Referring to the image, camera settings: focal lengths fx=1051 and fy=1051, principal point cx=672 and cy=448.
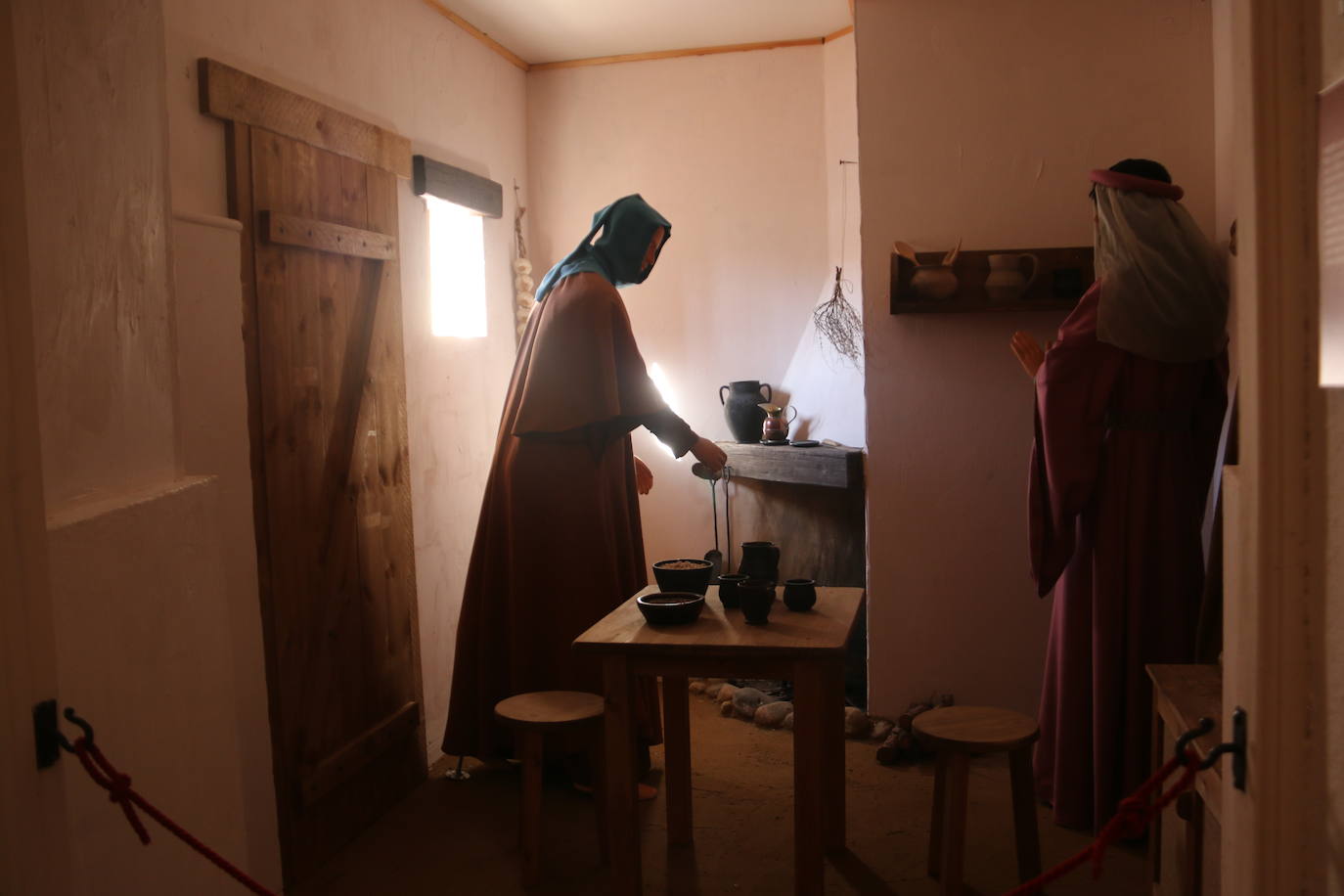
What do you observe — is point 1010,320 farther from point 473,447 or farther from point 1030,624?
point 473,447

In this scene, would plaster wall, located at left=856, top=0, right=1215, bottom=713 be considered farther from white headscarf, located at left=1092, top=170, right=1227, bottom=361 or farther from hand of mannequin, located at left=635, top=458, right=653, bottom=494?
hand of mannequin, located at left=635, top=458, right=653, bottom=494

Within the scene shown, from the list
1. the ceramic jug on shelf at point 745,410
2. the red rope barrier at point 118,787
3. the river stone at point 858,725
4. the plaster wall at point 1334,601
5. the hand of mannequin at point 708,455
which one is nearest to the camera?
the plaster wall at point 1334,601

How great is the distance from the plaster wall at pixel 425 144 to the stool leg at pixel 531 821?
1032 millimetres

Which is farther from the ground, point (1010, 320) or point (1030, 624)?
point (1010, 320)

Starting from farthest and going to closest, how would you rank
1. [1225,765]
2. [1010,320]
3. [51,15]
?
1. [1010,320]
2. [51,15]
3. [1225,765]

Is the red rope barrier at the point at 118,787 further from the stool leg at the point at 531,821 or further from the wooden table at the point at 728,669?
the stool leg at the point at 531,821

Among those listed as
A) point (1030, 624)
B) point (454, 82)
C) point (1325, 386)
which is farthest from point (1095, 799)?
point (454, 82)

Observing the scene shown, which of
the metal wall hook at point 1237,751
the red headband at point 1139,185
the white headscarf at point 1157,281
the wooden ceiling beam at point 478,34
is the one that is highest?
the wooden ceiling beam at point 478,34

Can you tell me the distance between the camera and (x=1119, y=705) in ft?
9.07

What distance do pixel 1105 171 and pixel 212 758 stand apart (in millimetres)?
2508

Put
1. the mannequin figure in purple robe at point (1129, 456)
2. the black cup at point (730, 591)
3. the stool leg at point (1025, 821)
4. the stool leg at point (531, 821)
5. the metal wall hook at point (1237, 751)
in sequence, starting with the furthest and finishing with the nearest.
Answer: the mannequin figure in purple robe at point (1129, 456) → the stool leg at point (531, 821) → the black cup at point (730, 591) → the stool leg at point (1025, 821) → the metal wall hook at point (1237, 751)

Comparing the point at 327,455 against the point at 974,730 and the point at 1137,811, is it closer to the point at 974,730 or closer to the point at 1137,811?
the point at 974,730

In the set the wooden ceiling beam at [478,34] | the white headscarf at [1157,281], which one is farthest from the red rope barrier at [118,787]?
the wooden ceiling beam at [478,34]

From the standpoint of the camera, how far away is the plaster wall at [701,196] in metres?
4.47
